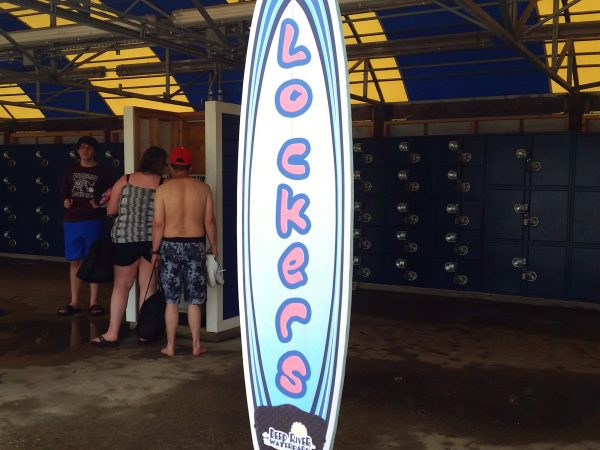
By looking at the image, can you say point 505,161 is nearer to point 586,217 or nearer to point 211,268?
point 586,217

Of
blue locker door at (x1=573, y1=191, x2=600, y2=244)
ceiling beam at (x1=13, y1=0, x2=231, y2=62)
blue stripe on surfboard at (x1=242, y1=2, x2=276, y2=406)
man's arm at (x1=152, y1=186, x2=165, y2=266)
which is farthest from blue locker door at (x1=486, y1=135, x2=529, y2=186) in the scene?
blue stripe on surfboard at (x1=242, y1=2, x2=276, y2=406)

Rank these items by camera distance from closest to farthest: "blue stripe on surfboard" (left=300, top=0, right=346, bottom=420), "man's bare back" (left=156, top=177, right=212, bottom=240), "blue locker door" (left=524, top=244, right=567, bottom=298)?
1. "blue stripe on surfboard" (left=300, top=0, right=346, bottom=420)
2. "man's bare back" (left=156, top=177, right=212, bottom=240)
3. "blue locker door" (left=524, top=244, right=567, bottom=298)

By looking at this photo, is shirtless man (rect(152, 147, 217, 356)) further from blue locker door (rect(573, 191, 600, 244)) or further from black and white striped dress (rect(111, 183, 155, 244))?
blue locker door (rect(573, 191, 600, 244))

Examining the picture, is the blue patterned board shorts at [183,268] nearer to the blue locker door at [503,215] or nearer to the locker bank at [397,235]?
the locker bank at [397,235]

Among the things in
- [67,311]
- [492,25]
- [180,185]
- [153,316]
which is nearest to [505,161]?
[492,25]

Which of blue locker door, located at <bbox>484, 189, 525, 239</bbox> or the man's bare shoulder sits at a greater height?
the man's bare shoulder

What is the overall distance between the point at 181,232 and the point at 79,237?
1.71 metres

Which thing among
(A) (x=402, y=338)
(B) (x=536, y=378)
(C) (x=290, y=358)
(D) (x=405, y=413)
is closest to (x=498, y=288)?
(A) (x=402, y=338)

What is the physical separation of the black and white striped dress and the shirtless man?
37 centimetres

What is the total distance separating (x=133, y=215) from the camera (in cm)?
506

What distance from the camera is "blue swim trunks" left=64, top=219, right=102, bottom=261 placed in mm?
5965

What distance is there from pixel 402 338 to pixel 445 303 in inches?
70.5

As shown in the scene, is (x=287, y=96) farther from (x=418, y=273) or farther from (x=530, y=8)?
(x=418, y=273)

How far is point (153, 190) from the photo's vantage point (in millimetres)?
5105
